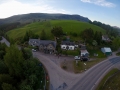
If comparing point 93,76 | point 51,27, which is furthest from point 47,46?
point 51,27

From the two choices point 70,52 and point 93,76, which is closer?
point 93,76

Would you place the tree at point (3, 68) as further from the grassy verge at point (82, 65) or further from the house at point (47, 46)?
the house at point (47, 46)

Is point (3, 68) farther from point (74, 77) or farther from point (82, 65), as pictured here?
point (82, 65)

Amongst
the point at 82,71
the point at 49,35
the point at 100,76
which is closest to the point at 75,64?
the point at 82,71

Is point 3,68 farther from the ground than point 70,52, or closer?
closer

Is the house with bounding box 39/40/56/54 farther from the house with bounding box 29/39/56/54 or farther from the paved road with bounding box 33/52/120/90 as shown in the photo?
the paved road with bounding box 33/52/120/90

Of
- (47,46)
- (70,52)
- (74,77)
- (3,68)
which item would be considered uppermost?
(47,46)

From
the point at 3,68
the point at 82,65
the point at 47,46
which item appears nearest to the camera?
the point at 3,68

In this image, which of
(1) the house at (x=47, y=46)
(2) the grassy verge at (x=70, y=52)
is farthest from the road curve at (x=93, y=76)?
(1) the house at (x=47, y=46)
